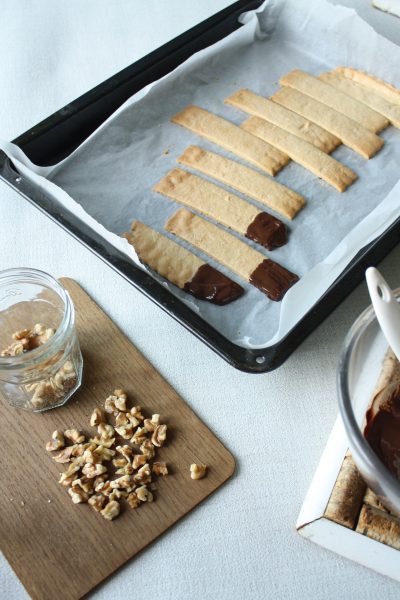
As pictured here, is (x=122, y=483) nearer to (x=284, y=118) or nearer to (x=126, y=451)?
(x=126, y=451)

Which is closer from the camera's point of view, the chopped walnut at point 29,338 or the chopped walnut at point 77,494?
the chopped walnut at point 77,494

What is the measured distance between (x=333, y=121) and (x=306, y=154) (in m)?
0.13

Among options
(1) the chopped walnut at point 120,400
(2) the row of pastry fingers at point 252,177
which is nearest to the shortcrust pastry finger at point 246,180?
(2) the row of pastry fingers at point 252,177

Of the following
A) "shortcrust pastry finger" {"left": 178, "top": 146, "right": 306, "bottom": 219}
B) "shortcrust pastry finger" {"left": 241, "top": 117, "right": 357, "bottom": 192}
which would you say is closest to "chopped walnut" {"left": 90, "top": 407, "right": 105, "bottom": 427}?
"shortcrust pastry finger" {"left": 178, "top": 146, "right": 306, "bottom": 219}

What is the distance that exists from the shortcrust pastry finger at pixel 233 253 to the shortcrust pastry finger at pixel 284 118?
312 millimetres

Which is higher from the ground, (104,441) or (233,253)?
(233,253)

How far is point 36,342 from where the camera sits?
94 centimetres

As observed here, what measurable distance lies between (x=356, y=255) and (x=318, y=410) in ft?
0.87

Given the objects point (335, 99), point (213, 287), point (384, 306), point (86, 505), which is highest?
point (335, 99)

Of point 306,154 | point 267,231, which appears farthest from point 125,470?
point 306,154

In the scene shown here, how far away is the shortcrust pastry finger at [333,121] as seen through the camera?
1.27m

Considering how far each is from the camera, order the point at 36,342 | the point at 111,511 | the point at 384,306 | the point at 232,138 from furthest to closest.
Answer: the point at 232,138 < the point at 36,342 < the point at 111,511 < the point at 384,306

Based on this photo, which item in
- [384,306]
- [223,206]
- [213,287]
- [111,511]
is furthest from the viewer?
[223,206]

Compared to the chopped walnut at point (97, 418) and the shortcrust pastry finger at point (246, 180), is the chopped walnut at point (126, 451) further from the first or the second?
the shortcrust pastry finger at point (246, 180)
